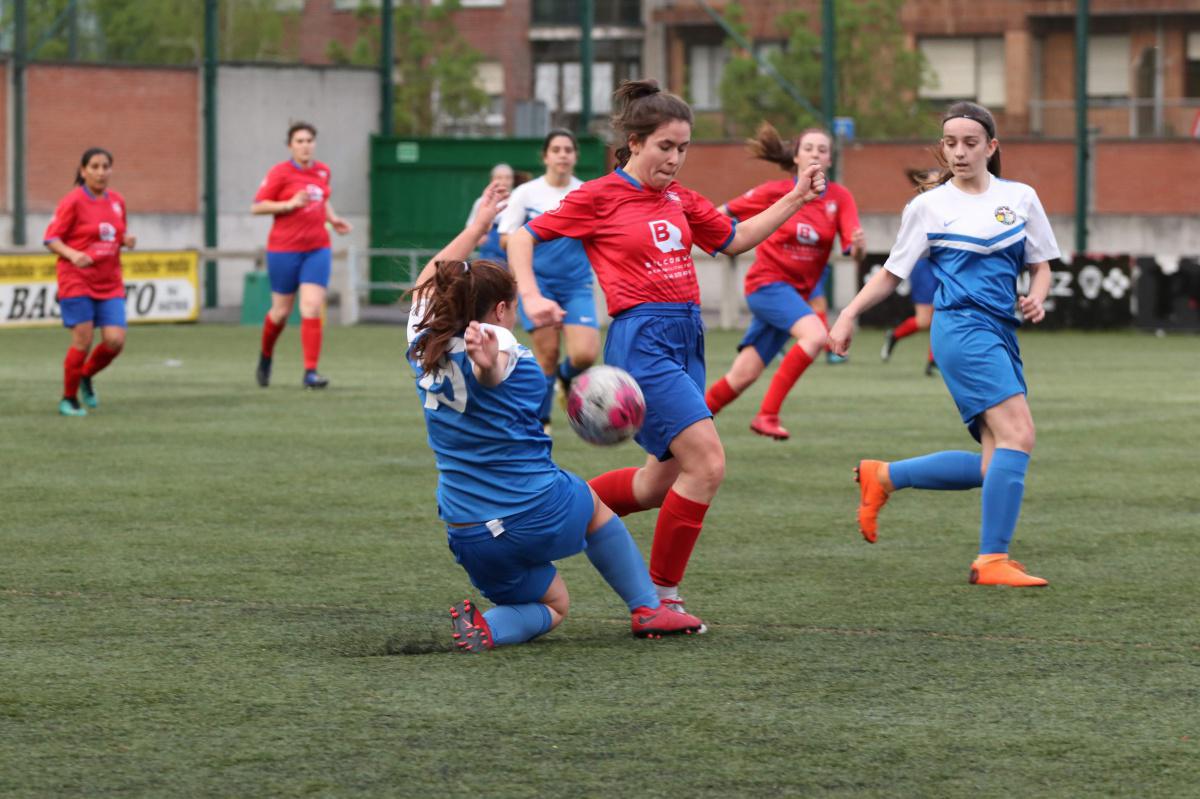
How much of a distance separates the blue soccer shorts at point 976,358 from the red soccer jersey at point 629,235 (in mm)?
1162

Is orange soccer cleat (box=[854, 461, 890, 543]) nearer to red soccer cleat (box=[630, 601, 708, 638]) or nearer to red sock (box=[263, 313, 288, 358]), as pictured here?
red soccer cleat (box=[630, 601, 708, 638])

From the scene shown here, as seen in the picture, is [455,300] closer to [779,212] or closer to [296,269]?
[779,212]

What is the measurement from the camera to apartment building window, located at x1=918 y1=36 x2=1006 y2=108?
49969 millimetres

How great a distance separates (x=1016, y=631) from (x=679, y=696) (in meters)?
1.48

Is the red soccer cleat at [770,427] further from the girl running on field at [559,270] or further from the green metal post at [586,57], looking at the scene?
the green metal post at [586,57]

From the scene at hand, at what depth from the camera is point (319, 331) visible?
16453mm

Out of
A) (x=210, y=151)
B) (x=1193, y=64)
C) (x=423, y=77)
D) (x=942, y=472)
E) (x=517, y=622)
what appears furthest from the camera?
(x=1193, y=64)

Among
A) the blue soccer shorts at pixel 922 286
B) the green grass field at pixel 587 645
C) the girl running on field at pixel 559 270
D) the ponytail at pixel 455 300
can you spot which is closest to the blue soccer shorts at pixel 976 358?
the green grass field at pixel 587 645

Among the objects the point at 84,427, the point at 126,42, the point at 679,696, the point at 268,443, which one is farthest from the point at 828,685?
the point at 126,42

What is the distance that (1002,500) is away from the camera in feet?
24.6

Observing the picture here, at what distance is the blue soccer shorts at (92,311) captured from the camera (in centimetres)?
1430

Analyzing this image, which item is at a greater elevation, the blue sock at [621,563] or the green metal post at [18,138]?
the green metal post at [18,138]

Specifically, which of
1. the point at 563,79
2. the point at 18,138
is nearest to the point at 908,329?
the point at 18,138

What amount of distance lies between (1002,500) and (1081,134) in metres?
26.9
